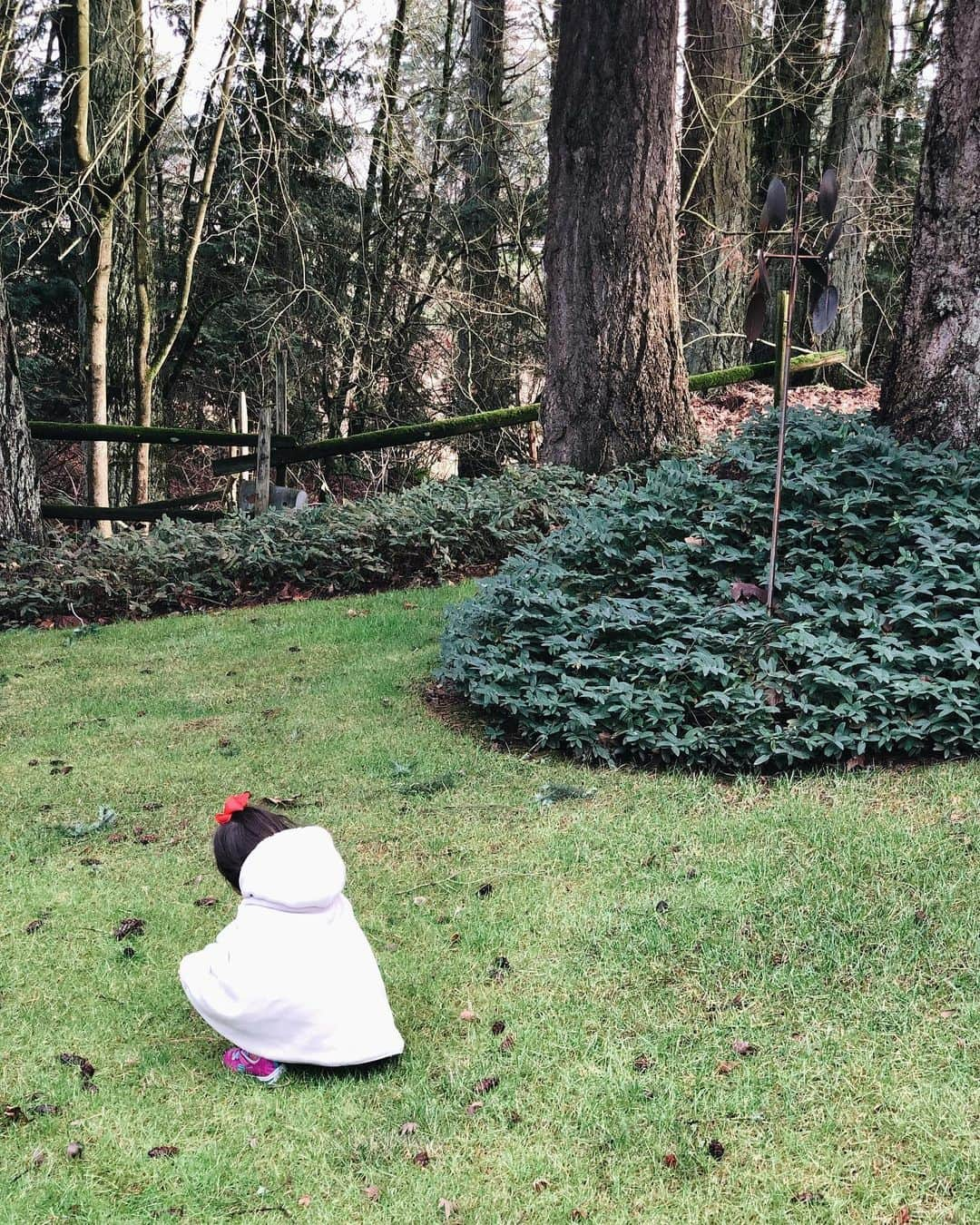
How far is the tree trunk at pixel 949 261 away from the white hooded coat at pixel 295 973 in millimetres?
4374

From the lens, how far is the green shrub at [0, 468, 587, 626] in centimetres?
885

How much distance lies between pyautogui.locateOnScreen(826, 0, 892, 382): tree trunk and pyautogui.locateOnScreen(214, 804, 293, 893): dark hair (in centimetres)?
1232

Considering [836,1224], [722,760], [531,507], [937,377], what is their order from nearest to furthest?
[836,1224], [722,760], [937,377], [531,507]

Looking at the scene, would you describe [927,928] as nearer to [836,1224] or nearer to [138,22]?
[836,1224]

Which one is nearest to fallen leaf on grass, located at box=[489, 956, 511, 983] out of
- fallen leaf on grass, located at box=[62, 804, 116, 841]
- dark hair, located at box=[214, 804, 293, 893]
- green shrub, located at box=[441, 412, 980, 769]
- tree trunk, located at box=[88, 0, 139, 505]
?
dark hair, located at box=[214, 804, 293, 893]

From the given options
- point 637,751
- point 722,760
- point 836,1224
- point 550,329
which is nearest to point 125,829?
point 637,751

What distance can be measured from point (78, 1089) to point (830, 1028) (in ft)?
7.19

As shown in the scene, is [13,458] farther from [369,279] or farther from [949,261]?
[949,261]

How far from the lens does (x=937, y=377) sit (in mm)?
5809

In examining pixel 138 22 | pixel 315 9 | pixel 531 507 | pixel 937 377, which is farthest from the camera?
pixel 315 9

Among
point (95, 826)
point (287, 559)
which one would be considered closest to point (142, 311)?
point (287, 559)

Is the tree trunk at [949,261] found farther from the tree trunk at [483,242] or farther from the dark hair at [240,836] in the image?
the tree trunk at [483,242]

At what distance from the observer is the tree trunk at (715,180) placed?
42.4ft

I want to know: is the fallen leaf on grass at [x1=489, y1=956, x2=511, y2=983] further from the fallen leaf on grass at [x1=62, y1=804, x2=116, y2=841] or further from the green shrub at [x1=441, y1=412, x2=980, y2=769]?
the fallen leaf on grass at [x1=62, y1=804, x2=116, y2=841]
